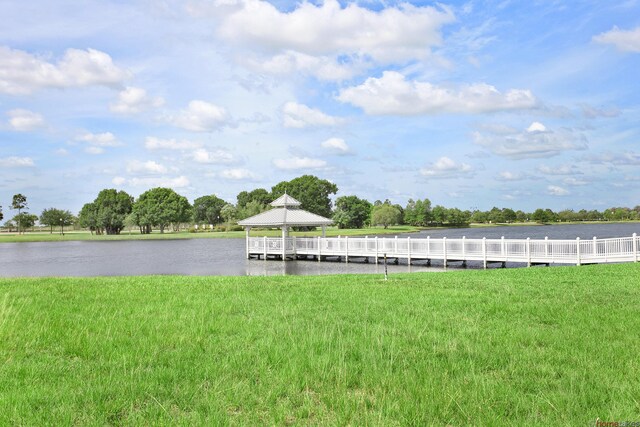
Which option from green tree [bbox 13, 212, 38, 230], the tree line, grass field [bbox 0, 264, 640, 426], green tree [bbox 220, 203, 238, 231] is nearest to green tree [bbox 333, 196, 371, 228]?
the tree line

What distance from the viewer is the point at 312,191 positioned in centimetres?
10038

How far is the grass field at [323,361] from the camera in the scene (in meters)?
4.34

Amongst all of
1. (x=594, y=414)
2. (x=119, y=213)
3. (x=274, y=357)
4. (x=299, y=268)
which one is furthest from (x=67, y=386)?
(x=119, y=213)

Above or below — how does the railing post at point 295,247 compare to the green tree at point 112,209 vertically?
below

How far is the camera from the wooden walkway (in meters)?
23.6

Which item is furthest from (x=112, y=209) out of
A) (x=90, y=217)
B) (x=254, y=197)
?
(x=254, y=197)

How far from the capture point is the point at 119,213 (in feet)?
350

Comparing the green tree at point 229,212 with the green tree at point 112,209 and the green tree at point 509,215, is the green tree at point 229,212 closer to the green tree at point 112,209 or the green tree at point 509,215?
the green tree at point 112,209

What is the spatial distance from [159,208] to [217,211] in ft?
94.3

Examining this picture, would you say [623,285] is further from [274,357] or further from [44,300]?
[44,300]

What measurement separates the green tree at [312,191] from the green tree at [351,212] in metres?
3.62

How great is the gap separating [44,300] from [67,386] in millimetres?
6367

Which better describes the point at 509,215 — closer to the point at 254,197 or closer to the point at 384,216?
the point at 384,216

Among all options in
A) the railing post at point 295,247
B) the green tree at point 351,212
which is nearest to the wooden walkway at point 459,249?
the railing post at point 295,247
